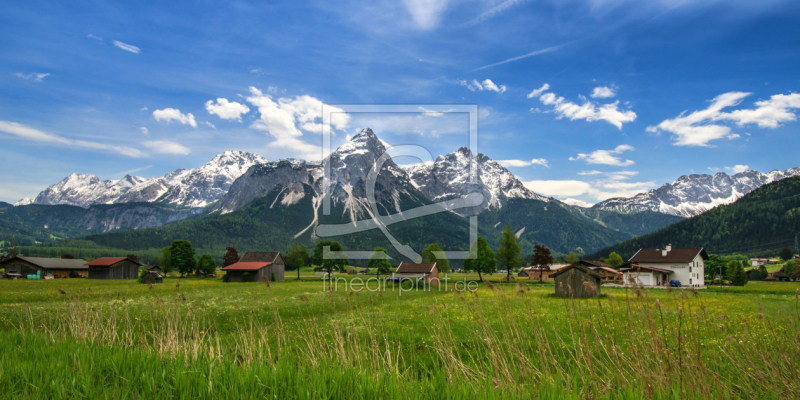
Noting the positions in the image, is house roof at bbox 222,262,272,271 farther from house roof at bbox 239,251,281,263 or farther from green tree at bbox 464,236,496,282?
green tree at bbox 464,236,496,282

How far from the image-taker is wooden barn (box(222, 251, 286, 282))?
63.3 m

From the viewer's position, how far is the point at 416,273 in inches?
2192

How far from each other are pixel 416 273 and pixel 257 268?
89.6ft

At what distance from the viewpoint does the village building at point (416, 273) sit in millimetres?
54100

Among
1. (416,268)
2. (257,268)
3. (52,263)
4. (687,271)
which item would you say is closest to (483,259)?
(416,268)

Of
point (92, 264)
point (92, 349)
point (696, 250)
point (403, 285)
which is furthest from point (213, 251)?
point (92, 349)

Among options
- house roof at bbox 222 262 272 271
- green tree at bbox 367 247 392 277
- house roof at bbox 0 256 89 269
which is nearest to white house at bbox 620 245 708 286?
green tree at bbox 367 247 392 277

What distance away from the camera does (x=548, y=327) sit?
1510cm

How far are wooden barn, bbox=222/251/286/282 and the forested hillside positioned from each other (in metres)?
Answer: 157

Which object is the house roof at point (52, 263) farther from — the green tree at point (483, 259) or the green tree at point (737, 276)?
the green tree at point (737, 276)

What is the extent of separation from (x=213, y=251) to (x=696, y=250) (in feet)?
650

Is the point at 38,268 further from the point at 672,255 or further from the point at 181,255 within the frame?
the point at 672,255

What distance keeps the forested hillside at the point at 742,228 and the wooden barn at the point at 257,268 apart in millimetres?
157051

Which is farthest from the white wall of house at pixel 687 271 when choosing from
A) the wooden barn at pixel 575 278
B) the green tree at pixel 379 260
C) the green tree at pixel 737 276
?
the green tree at pixel 379 260
